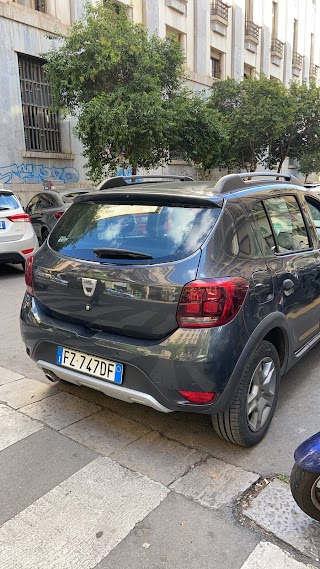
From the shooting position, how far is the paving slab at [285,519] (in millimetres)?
2059

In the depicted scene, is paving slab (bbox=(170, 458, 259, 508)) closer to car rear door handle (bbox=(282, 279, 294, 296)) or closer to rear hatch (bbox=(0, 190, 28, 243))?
car rear door handle (bbox=(282, 279, 294, 296))

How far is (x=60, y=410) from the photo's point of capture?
3248 mm

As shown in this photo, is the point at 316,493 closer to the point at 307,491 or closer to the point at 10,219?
the point at 307,491

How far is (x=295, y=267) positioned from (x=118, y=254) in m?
1.36

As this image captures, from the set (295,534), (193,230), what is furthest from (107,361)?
(295,534)

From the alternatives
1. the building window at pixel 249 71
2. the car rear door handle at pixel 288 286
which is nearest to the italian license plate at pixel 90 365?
the car rear door handle at pixel 288 286

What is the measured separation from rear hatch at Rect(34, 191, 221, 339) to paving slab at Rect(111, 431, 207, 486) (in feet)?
2.57

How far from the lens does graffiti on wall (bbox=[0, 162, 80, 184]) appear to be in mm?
13376

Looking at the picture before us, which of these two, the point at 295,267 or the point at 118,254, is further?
the point at 295,267

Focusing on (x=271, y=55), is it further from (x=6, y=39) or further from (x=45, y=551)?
(x=45, y=551)

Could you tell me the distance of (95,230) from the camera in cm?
294

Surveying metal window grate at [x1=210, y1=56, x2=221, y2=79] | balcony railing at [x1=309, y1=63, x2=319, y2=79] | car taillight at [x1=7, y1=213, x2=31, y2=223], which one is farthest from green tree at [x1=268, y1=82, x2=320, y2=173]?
balcony railing at [x1=309, y1=63, x2=319, y2=79]

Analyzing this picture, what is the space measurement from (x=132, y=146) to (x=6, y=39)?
18.0 feet

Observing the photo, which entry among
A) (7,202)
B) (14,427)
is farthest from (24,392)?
(7,202)
